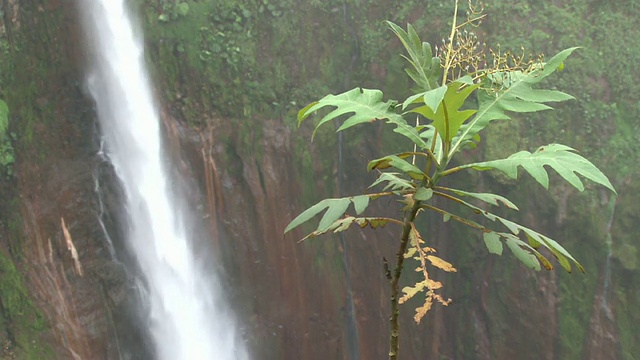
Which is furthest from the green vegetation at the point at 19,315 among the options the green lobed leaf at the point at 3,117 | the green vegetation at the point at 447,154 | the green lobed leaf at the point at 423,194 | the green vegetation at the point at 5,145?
the green lobed leaf at the point at 423,194

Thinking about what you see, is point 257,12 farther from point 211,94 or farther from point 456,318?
point 456,318

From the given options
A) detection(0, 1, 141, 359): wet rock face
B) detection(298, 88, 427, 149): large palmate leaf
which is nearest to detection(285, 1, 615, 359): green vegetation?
detection(298, 88, 427, 149): large palmate leaf

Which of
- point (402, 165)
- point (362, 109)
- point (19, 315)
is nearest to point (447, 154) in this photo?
point (402, 165)

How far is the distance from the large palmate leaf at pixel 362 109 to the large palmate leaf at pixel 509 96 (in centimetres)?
12

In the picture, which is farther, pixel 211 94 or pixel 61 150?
pixel 211 94

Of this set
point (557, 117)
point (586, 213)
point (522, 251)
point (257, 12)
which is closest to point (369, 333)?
point (586, 213)

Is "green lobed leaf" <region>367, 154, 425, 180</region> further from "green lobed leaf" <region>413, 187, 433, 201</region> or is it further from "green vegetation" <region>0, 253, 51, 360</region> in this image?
"green vegetation" <region>0, 253, 51, 360</region>

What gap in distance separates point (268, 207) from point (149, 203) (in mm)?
1161

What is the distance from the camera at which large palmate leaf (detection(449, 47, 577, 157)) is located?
4.05 ft

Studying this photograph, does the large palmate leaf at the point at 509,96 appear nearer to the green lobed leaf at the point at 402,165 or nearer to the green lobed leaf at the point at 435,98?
the green lobed leaf at the point at 402,165

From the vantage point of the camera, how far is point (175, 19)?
583cm

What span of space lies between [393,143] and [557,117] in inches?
60.6

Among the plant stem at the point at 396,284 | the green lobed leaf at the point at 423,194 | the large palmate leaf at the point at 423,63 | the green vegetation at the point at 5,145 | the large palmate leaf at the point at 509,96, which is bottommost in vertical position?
the plant stem at the point at 396,284

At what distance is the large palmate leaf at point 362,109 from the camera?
1.18 m
